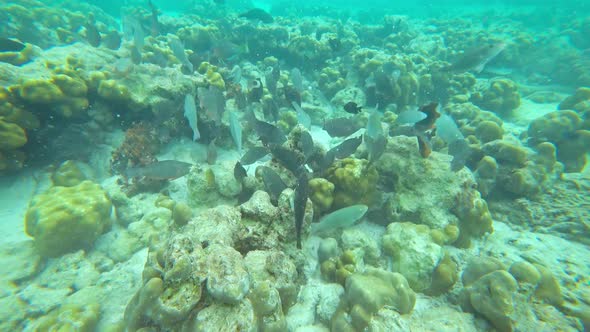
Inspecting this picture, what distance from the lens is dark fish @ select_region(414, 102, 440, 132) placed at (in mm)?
3824

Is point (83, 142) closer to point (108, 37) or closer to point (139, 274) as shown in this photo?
point (139, 274)

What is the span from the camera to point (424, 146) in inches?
157

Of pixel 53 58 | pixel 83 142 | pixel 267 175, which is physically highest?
pixel 53 58

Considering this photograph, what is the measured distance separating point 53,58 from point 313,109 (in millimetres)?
7600

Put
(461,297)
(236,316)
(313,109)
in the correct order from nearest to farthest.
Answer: (236,316) → (461,297) → (313,109)

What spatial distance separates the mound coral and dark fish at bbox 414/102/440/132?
16.3 ft

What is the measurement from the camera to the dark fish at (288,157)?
3854 mm

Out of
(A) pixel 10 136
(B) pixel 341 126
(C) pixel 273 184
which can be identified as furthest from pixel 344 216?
(A) pixel 10 136

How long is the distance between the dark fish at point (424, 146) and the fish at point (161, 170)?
3634 millimetres

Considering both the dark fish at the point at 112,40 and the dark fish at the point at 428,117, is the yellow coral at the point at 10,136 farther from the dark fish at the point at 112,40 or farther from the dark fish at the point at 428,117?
the dark fish at the point at 428,117

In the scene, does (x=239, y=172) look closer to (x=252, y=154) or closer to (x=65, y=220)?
(x=252, y=154)

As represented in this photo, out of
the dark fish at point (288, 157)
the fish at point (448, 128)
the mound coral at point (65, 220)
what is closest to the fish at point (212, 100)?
the dark fish at point (288, 157)

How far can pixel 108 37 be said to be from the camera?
8727 mm

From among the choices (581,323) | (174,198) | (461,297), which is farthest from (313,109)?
(581,323)
